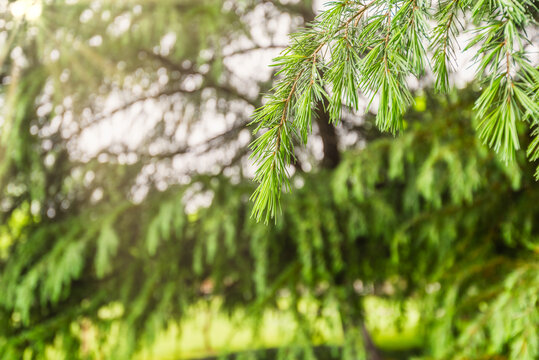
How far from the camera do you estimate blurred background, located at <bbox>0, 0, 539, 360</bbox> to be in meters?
3.18

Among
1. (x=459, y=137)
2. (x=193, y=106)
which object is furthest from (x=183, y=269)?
(x=459, y=137)

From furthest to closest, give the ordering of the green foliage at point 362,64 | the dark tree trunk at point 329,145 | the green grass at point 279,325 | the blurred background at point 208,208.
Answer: the dark tree trunk at point 329,145 < the green grass at point 279,325 < the blurred background at point 208,208 < the green foliage at point 362,64

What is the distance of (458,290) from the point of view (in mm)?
3221

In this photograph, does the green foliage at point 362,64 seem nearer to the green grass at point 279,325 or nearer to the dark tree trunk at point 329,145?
the green grass at point 279,325

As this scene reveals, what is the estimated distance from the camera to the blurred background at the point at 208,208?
3176 millimetres

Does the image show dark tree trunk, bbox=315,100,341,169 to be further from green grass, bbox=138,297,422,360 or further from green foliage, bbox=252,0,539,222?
green foliage, bbox=252,0,539,222

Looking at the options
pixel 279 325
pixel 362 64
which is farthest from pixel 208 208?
pixel 362 64

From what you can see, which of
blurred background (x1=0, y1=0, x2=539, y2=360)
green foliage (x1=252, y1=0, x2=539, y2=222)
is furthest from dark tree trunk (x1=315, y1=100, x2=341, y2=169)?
green foliage (x1=252, y1=0, x2=539, y2=222)

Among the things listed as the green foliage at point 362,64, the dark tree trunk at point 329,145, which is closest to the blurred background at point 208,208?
the dark tree trunk at point 329,145

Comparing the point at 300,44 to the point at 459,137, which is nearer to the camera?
the point at 300,44

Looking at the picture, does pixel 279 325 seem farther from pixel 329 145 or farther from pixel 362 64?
pixel 362 64

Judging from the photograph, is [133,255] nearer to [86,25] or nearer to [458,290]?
[86,25]

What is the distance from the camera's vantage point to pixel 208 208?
366 cm

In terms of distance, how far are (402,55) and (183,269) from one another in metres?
3.38
